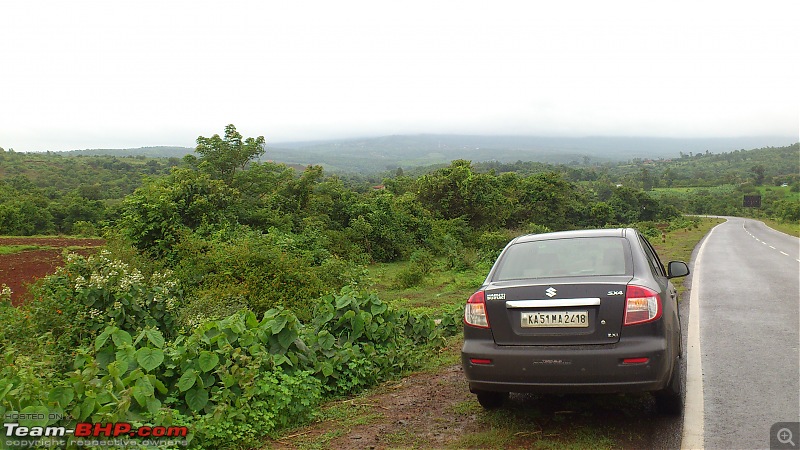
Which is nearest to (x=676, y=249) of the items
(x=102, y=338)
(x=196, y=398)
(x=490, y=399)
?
(x=490, y=399)

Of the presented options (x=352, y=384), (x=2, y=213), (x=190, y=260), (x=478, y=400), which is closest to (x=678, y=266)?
(x=478, y=400)

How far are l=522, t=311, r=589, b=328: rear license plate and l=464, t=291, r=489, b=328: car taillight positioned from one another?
1.08 feet

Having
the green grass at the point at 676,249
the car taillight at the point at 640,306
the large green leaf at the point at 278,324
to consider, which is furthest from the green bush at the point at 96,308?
the green grass at the point at 676,249

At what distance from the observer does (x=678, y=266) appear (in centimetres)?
613

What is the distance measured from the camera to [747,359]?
629 cm

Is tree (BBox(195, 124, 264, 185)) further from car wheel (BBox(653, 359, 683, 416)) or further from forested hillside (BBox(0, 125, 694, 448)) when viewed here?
car wheel (BBox(653, 359, 683, 416))

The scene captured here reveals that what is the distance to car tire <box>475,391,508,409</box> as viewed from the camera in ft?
16.2

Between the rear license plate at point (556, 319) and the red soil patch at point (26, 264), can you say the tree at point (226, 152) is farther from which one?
the rear license plate at point (556, 319)

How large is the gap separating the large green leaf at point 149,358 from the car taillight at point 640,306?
352 cm

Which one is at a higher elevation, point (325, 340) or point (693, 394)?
point (325, 340)

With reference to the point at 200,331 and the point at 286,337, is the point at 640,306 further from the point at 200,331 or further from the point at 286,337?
the point at 200,331

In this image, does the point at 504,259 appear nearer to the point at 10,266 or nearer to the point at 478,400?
the point at 478,400

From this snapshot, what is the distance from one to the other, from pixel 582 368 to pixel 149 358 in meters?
3.26

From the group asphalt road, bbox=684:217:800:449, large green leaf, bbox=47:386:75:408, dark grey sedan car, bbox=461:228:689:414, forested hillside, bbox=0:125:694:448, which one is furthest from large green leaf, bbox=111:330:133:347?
asphalt road, bbox=684:217:800:449
